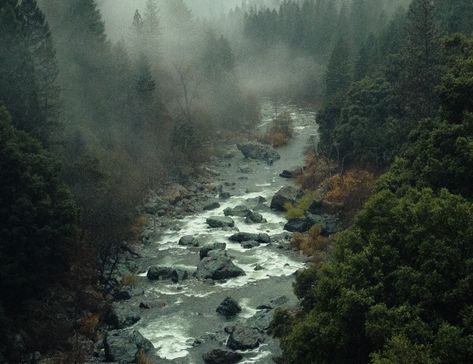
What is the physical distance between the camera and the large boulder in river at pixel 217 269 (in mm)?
50450

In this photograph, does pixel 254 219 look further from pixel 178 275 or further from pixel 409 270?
pixel 409 270

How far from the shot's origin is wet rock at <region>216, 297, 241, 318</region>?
4394cm

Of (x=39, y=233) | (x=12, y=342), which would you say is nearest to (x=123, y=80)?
(x=39, y=233)

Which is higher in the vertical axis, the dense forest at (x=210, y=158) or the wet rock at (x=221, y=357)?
the dense forest at (x=210, y=158)

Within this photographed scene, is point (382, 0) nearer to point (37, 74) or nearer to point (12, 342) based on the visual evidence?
point (37, 74)

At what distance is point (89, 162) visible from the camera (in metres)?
51.1

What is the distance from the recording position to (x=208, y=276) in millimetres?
50469

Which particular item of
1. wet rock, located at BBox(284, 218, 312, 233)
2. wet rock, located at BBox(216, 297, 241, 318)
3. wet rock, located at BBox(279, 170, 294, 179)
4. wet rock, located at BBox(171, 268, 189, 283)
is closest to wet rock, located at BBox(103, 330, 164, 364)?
wet rock, located at BBox(216, 297, 241, 318)

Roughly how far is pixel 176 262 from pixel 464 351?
121 ft

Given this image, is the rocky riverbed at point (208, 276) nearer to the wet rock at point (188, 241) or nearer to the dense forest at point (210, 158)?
the wet rock at point (188, 241)

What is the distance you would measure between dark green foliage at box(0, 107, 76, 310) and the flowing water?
26.9 ft

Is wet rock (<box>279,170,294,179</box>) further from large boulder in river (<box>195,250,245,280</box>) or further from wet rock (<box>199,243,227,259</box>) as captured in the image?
large boulder in river (<box>195,250,245,280</box>)

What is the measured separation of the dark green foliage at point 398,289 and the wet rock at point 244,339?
9903 millimetres

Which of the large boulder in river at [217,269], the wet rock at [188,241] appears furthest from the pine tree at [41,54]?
the large boulder in river at [217,269]
